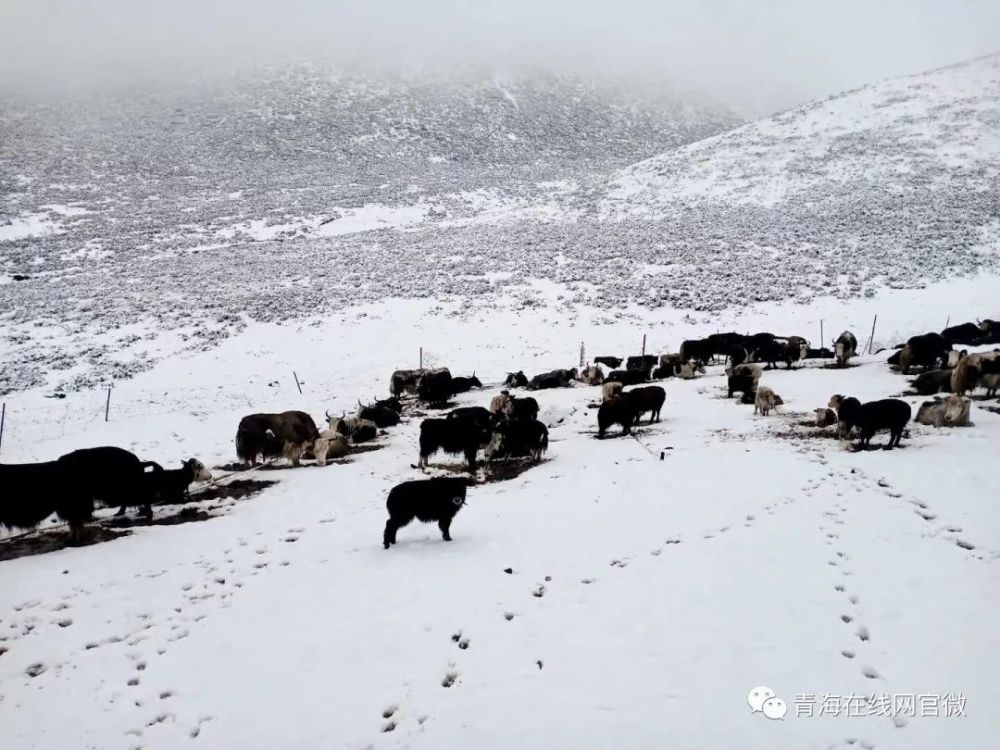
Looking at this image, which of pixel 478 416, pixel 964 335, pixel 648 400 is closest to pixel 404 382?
pixel 478 416

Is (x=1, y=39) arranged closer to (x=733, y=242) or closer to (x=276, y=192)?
(x=276, y=192)

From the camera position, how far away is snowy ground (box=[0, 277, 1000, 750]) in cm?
488

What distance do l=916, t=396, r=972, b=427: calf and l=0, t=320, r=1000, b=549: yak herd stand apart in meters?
0.02

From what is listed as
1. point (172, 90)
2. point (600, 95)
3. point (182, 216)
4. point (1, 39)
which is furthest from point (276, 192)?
point (1, 39)

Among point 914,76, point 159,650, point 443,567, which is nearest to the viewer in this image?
point 159,650

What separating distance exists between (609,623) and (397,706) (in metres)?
2.28

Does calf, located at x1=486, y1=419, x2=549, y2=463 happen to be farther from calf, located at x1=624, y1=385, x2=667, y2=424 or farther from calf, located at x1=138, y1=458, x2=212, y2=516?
calf, located at x1=138, y1=458, x2=212, y2=516

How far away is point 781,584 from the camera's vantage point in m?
6.56

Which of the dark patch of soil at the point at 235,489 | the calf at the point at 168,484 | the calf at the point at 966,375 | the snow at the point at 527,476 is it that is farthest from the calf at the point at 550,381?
the calf at the point at 168,484

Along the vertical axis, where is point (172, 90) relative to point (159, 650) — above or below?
above

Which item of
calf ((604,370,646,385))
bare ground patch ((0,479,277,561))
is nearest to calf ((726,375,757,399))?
calf ((604,370,646,385))

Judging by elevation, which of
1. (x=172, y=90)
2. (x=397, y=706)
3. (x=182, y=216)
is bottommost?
(x=397, y=706)

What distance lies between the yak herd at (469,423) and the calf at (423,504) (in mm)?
14

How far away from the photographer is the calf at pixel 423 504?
825cm
